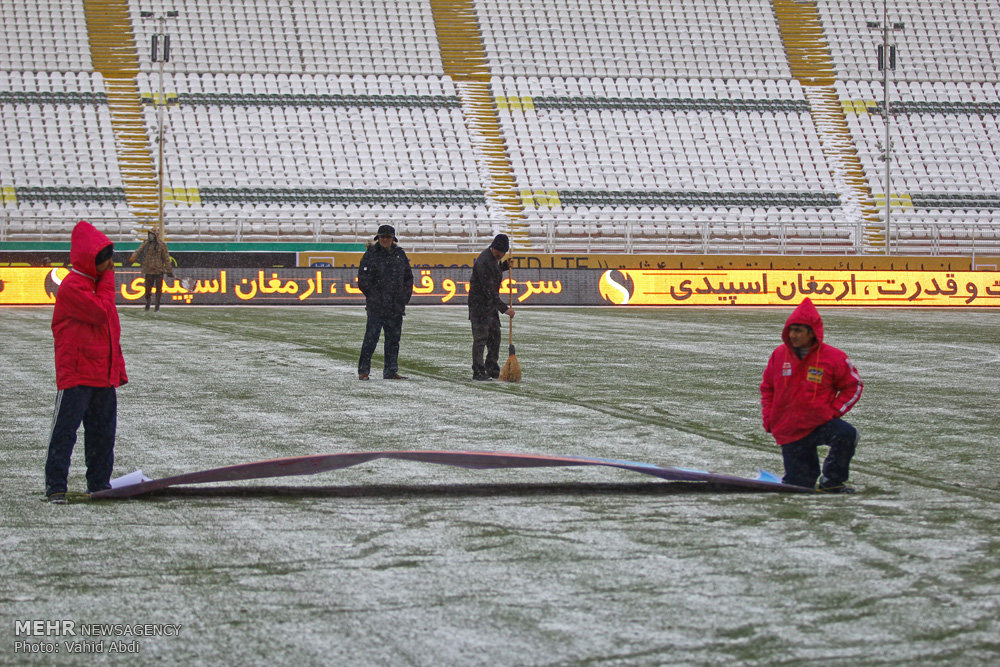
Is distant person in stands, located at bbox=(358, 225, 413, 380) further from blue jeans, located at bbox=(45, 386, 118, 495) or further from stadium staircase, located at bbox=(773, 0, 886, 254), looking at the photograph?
stadium staircase, located at bbox=(773, 0, 886, 254)

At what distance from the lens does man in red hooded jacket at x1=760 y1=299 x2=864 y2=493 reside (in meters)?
6.75

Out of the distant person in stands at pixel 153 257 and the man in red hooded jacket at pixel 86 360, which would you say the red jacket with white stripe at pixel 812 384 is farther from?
the distant person in stands at pixel 153 257

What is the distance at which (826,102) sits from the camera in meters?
47.4

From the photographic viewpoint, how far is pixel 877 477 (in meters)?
7.30

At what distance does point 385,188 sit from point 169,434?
105 ft

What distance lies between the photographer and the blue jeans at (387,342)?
1316cm

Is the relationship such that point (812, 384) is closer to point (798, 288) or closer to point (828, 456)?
point (828, 456)

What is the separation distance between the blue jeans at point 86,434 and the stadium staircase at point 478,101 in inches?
1232

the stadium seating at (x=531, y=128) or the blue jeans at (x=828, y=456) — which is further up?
the stadium seating at (x=531, y=128)

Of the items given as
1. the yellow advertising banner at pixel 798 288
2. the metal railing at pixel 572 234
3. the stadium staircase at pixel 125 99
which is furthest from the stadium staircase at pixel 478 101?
the stadium staircase at pixel 125 99

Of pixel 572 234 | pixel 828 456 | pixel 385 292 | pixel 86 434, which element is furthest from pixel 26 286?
A: pixel 828 456

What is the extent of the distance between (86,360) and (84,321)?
21cm

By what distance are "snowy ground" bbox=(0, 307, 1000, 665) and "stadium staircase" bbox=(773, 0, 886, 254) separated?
31106 mm

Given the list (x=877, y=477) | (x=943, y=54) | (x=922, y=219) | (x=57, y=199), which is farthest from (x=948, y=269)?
(x=877, y=477)
